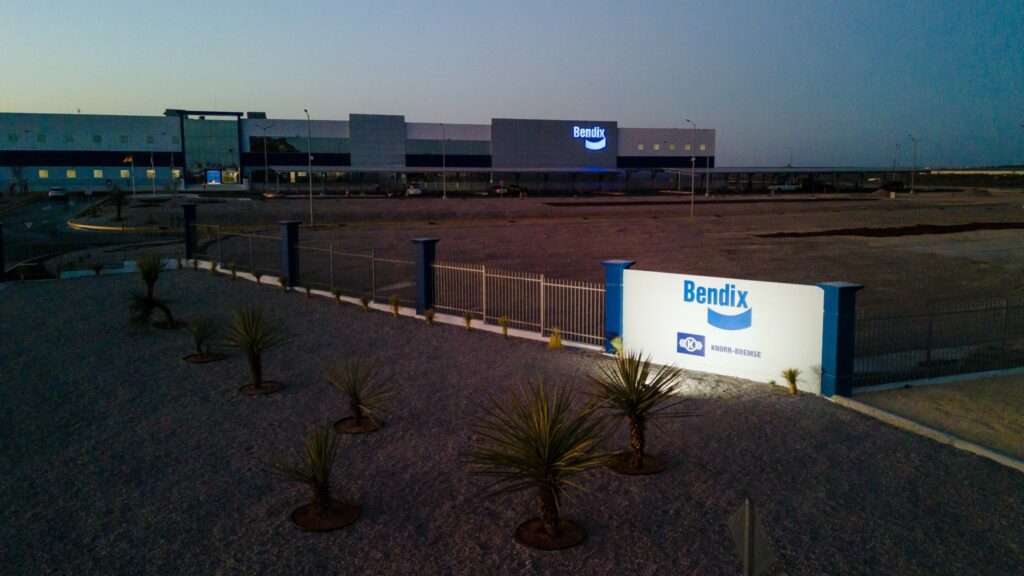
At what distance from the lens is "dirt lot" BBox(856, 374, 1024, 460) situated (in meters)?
12.0

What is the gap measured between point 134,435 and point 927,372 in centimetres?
1486

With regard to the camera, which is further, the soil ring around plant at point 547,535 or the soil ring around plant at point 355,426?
the soil ring around plant at point 355,426

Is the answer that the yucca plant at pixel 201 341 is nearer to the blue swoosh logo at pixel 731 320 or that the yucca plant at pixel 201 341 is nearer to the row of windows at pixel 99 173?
the blue swoosh logo at pixel 731 320

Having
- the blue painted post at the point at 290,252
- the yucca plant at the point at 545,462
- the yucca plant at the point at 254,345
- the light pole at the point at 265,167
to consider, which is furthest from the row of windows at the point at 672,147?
the yucca plant at the point at 545,462

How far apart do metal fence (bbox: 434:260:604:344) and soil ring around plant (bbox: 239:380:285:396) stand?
21.1 feet

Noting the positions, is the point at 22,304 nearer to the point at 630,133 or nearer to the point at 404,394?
the point at 404,394

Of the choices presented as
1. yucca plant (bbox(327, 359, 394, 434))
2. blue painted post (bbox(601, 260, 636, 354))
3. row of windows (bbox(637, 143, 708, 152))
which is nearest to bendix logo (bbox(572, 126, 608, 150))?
row of windows (bbox(637, 143, 708, 152))

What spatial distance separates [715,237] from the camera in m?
45.5

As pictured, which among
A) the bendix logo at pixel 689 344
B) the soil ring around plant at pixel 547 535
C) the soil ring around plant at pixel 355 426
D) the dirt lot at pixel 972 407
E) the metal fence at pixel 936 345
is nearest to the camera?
the soil ring around plant at pixel 547 535

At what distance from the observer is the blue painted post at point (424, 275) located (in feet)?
71.8

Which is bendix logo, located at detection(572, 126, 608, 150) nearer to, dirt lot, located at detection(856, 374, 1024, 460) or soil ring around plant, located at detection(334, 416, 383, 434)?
dirt lot, located at detection(856, 374, 1024, 460)

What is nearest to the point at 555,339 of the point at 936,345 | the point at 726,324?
the point at 726,324

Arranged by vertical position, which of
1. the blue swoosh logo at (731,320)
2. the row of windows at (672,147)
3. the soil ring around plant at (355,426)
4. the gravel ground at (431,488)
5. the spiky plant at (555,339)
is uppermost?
the row of windows at (672,147)

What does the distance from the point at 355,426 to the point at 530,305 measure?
1175cm
